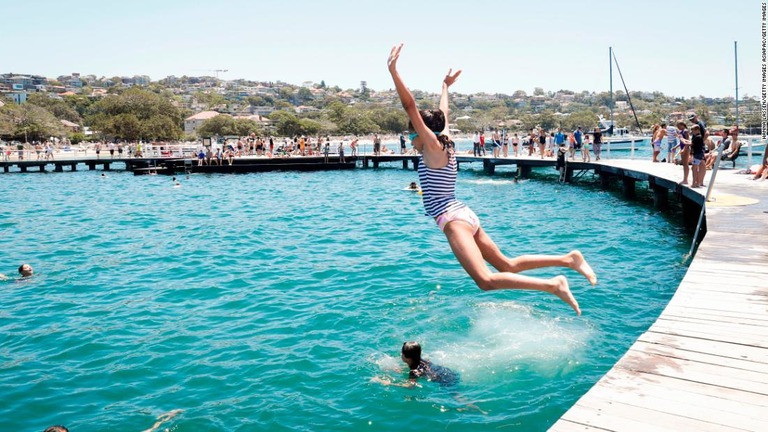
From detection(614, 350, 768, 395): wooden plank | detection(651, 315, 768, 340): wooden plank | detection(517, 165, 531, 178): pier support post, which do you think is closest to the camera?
detection(614, 350, 768, 395): wooden plank

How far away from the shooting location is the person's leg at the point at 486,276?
212 inches

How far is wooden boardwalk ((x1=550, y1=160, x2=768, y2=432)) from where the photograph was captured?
14.5 ft

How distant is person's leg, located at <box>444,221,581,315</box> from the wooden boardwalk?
32.8 inches

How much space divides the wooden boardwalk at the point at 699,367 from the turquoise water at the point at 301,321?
5.28ft

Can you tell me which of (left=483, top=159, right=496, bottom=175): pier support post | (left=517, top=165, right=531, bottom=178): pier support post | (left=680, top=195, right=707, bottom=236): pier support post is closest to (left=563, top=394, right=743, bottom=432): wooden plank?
(left=680, top=195, right=707, bottom=236): pier support post

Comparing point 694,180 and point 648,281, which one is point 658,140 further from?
point 648,281

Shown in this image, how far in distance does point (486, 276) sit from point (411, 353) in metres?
2.85

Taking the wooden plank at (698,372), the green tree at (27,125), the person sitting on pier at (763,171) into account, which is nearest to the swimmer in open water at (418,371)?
the wooden plank at (698,372)

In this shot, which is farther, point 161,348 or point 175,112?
point 175,112

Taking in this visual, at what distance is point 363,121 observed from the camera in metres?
160

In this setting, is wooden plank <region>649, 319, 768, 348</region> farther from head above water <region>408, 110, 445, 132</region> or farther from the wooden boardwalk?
head above water <region>408, 110, 445, 132</region>

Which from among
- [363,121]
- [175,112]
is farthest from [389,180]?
[363,121]

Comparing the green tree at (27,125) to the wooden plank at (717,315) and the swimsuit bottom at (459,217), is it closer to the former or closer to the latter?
the swimsuit bottom at (459,217)

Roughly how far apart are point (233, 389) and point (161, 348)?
215cm
